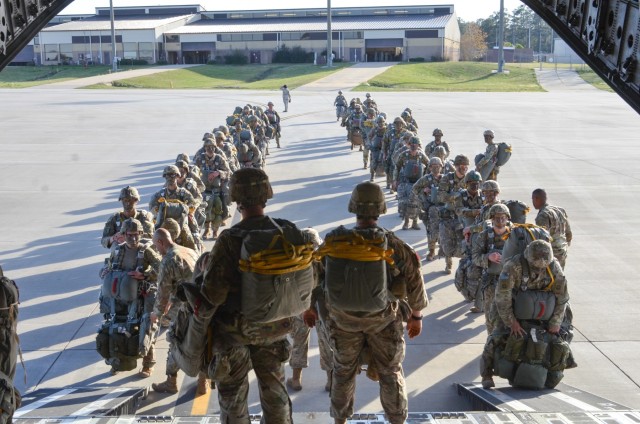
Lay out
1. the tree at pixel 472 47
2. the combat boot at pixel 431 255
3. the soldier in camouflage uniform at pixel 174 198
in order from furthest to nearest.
Result: the tree at pixel 472 47
the combat boot at pixel 431 255
the soldier in camouflage uniform at pixel 174 198

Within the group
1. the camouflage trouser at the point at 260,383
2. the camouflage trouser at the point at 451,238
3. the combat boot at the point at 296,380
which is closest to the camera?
the camouflage trouser at the point at 260,383

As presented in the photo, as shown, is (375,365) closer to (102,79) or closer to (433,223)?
(433,223)

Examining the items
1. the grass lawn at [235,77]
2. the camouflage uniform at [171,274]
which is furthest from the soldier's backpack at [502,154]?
the grass lawn at [235,77]

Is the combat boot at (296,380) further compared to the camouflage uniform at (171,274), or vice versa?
the combat boot at (296,380)

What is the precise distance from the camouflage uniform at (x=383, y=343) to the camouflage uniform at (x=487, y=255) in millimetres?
2991

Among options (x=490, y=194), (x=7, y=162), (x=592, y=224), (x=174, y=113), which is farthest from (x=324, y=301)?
(x=174, y=113)

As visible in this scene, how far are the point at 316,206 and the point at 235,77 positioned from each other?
56620 mm

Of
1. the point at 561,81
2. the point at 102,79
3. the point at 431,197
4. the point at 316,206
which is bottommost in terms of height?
the point at 316,206

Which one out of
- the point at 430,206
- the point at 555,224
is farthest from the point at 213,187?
the point at 555,224

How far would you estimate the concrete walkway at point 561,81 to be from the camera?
62.4m

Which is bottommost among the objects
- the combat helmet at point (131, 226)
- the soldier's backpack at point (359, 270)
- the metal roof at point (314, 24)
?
the combat helmet at point (131, 226)

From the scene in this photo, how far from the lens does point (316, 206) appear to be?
1622 centimetres

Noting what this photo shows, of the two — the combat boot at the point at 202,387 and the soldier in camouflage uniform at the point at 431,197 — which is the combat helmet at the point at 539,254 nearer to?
the combat boot at the point at 202,387

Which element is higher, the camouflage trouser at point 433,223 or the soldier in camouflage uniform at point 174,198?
the soldier in camouflage uniform at point 174,198
